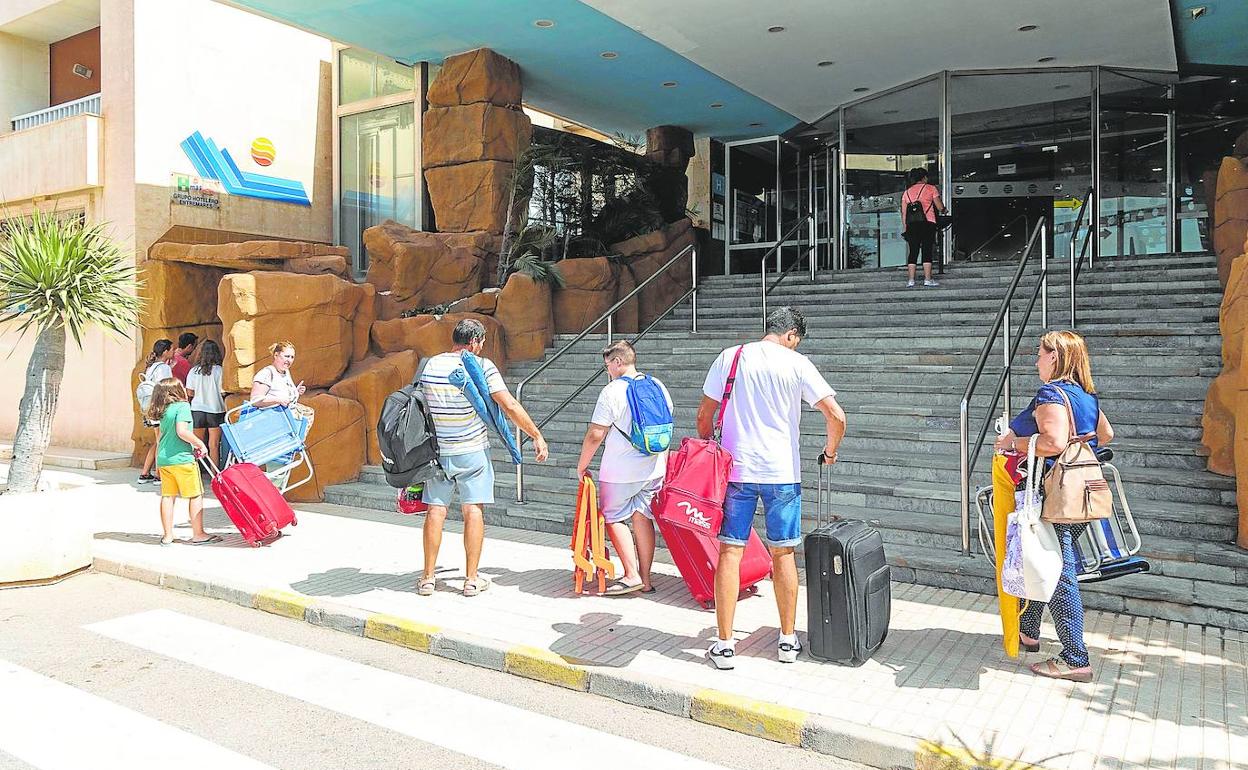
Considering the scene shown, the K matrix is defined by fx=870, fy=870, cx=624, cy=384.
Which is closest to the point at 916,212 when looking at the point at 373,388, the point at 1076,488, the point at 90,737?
the point at 373,388

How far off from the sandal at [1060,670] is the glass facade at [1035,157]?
9.95 m

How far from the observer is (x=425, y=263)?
12.9 metres

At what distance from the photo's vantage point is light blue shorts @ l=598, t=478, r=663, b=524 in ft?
19.0

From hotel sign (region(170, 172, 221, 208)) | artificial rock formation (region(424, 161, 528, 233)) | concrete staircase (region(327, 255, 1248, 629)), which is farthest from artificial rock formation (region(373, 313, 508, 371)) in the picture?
hotel sign (region(170, 172, 221, 208))

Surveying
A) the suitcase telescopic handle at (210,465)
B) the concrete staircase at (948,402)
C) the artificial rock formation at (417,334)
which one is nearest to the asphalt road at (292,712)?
the suitcase telescopic handle at (210,465)

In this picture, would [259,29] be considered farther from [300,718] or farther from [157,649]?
[300,718]

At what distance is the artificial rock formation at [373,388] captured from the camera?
10.2 metres

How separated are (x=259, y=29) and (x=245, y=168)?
2600 millimetres

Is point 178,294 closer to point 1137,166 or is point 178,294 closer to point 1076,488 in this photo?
point 1076,488

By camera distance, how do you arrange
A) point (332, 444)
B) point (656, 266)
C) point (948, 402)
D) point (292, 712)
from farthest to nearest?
point (656, 266), point (332, 444), point (948, 402), point (292, 712)

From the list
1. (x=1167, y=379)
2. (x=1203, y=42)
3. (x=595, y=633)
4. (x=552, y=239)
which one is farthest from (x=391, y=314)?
(x=1203, y=42)

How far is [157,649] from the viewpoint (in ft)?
16.8

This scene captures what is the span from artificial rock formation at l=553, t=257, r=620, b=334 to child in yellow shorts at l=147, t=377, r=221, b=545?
263 inches

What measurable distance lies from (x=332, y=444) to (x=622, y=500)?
16.9ft
